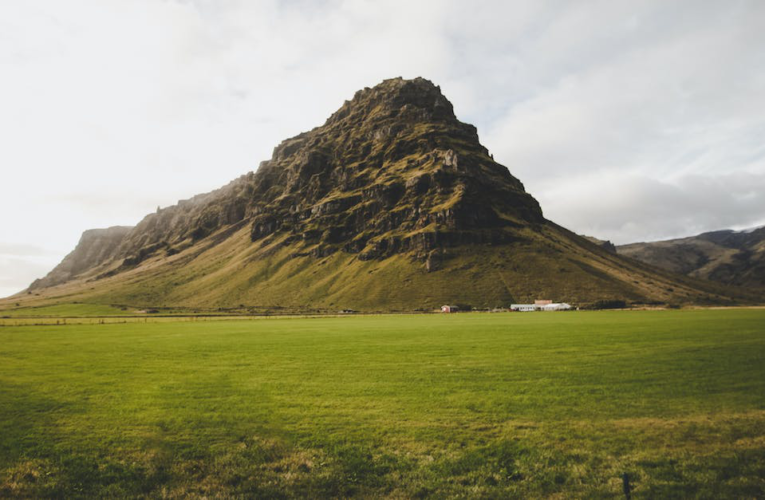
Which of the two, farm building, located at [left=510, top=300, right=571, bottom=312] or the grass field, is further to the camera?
farm building, located at [left=510, top=300, right=571, bottom=312]

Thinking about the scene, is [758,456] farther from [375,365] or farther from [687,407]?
[375,365]

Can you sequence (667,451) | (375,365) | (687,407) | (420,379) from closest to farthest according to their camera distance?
(667,451), (687,407), (420,379), (375,365)

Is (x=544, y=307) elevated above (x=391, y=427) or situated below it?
below

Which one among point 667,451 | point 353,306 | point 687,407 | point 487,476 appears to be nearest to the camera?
point 487,476

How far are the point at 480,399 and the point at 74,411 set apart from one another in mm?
18551

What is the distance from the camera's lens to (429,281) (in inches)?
7500

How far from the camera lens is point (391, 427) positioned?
1568 centimetres

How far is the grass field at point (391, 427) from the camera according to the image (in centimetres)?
1198

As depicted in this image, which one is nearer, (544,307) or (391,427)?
(391,427)

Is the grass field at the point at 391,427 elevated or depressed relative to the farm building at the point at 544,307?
elevated

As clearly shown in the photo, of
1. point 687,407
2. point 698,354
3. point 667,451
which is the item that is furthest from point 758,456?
point 698,354

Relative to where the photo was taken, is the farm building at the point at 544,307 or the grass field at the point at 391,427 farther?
the farm building at the point at 544,307

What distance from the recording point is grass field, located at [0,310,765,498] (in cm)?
1198

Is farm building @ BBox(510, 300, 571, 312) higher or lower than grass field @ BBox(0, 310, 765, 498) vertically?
lower
